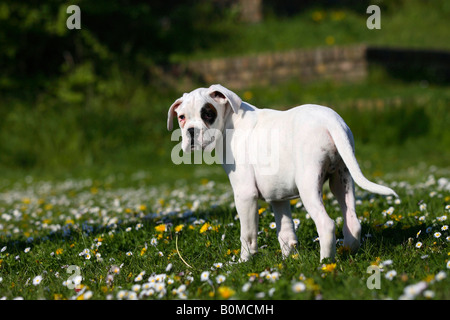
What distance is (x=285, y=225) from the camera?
4.36 m

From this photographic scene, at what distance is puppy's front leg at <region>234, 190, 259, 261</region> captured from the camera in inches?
160

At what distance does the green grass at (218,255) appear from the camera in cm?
347

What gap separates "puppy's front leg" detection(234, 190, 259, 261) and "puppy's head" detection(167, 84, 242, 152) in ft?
1.47

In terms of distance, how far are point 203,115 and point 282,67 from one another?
14.2 meters

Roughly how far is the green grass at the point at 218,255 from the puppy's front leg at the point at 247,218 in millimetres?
114

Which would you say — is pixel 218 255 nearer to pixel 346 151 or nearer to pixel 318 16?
pixel 346 151

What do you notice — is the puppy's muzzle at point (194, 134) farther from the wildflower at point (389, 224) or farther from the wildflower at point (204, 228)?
the wildflower at point (389, 224)

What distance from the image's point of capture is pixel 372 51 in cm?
1722

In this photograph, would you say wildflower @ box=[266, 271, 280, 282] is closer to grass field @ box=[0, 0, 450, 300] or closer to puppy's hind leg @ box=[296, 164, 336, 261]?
grass field @ box=[0, 0, 450, 300]

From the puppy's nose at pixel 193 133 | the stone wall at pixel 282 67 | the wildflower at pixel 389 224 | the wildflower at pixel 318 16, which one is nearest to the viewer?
the puppy's nose at pixel 193 133

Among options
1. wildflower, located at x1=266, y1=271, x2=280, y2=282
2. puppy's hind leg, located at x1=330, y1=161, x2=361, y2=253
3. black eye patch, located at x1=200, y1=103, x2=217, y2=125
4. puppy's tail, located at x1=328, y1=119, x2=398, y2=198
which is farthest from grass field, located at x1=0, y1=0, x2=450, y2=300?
black eye patch, located at x1=200, y1=103, x2=217, y2=125

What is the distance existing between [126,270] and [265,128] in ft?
5.39

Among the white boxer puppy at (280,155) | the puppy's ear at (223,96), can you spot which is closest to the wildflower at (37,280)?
the white boxer puppy at (280,155)

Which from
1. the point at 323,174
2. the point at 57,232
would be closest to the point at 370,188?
the point at 323,174
